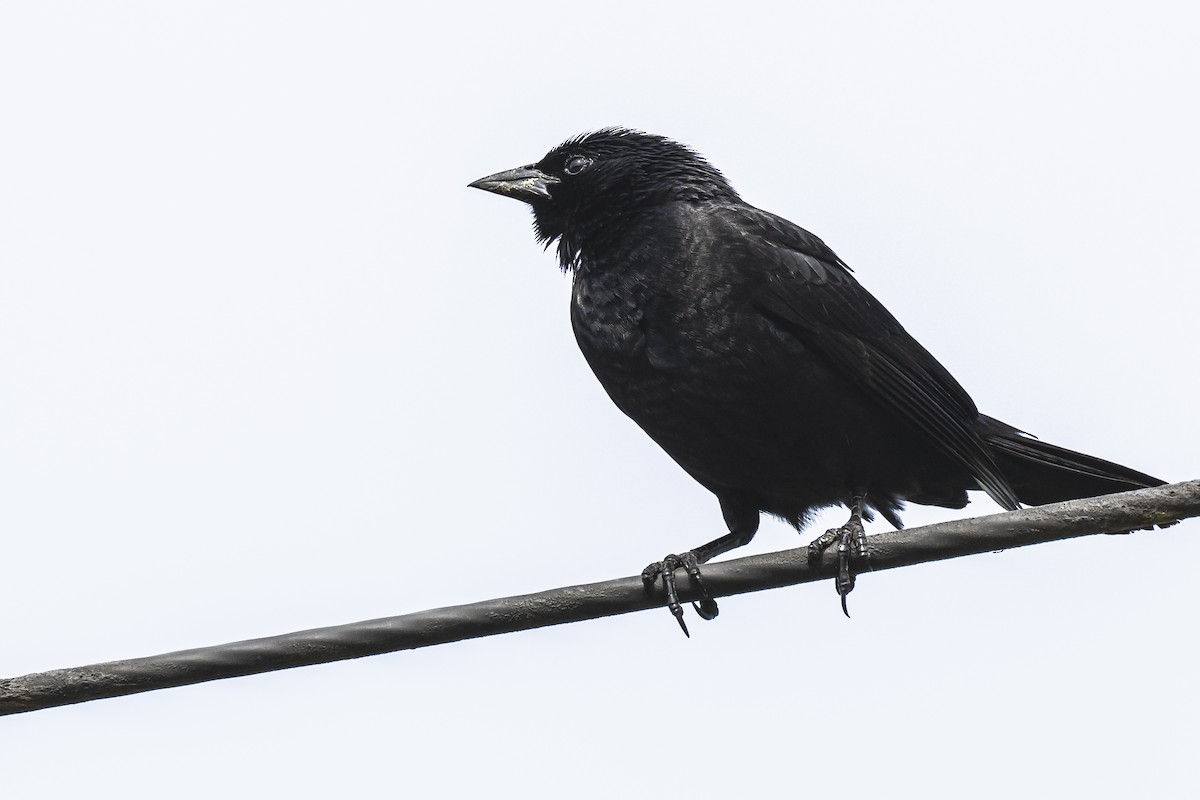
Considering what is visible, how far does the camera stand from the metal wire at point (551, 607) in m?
3.11

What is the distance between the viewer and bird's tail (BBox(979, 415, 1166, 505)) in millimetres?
5379

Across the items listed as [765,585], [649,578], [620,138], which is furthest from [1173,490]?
[620,138]

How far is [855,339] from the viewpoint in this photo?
17.7ft

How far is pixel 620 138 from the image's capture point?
6.04 m

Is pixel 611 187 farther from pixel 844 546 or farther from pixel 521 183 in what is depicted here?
pixel 844 546

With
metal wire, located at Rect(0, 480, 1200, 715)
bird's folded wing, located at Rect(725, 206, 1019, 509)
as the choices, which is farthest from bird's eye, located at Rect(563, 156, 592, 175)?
metal wire, located at Rect(0, 480, 1200, 715)

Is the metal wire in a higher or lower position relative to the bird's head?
lower

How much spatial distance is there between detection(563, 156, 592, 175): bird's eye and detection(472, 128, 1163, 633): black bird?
0.56ft

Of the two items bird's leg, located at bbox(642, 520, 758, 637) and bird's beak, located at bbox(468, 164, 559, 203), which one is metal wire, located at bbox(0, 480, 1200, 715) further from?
bird's beak, located at bbox(468, 164, 559, 203)

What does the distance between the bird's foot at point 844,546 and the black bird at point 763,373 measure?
0.54 m

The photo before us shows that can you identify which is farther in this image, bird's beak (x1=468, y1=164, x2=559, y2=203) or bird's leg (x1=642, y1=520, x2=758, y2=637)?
bird's beak (x1=468, y1=164, x2=559, y2=203)

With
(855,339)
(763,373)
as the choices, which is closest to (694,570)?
(763,373)

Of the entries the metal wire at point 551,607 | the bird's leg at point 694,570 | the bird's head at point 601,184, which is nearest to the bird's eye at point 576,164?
the bird's head at point 601,184

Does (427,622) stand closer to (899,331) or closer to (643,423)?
(643,423)
